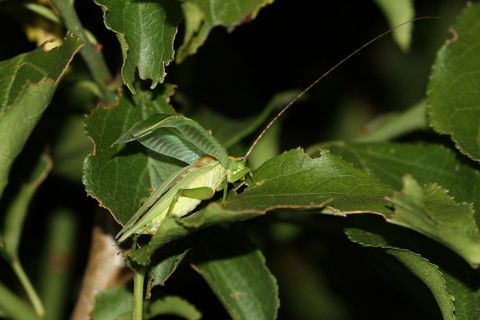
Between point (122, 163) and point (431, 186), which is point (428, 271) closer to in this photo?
point (431, 186)

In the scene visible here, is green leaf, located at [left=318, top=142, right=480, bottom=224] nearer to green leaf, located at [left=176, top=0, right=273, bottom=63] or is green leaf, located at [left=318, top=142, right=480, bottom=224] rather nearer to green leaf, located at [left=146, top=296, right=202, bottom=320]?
green leaf, located at [left=146, top=296, right=202, bottom=320]

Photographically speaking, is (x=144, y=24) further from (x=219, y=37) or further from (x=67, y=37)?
(x=219, y=37)

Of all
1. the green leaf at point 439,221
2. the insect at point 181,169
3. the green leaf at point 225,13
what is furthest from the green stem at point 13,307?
the green leaf at point 439,221

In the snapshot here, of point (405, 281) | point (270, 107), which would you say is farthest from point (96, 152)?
point (405, 281)

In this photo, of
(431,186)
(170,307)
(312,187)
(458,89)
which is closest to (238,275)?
(170,307)

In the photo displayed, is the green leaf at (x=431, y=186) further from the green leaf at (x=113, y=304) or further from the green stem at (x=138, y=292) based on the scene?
the green leaf at (x=113, y=304)

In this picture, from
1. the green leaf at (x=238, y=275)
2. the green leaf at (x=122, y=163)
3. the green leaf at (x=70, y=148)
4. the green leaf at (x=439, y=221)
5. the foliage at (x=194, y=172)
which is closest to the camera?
the green leaf at (x=439, y=221)

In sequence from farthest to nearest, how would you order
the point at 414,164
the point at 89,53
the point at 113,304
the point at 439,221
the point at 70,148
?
1. the point at 70,148
2. the point at 414,164
3. the point at 113,304
4. the point at 89,53
5. the point at 439,221
